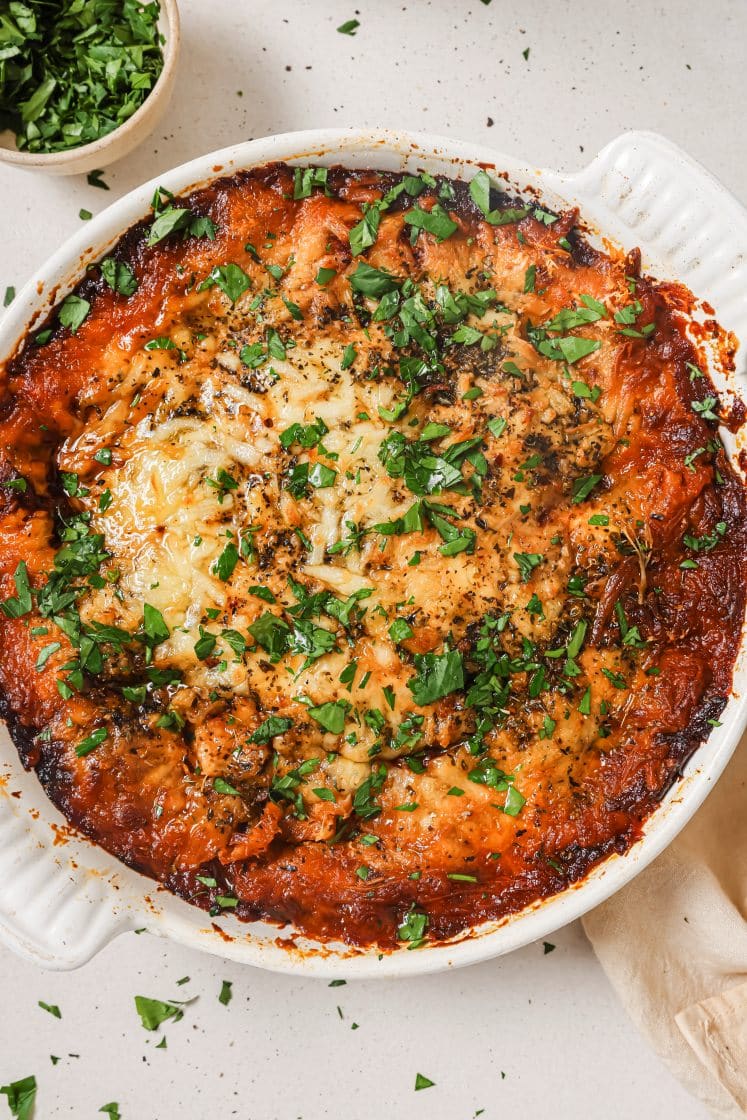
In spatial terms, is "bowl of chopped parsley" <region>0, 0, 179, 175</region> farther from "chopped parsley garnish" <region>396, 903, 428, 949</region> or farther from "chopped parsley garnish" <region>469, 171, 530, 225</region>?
"chopped parsley garnish" <region>396, 903, 428, 949</region>

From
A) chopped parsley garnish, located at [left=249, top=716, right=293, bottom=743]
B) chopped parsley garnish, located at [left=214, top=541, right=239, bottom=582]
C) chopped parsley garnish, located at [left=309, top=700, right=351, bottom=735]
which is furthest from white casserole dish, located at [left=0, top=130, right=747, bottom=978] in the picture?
chopped parsley garnish, located at [left=214, top=541, right=239, bottom=582]

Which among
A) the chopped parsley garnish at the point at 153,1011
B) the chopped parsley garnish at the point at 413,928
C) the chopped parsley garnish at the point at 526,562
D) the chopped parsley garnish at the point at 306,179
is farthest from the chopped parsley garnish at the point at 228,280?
the chopped parsley garnish at the point at 153,1011

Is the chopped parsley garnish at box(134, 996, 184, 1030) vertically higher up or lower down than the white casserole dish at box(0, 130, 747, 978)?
lower down

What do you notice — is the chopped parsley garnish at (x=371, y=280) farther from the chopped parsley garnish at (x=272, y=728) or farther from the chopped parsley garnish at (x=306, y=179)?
the chopped parsley garnish at (x=272, y=728)

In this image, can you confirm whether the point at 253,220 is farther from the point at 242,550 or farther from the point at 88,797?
the point at 88,797

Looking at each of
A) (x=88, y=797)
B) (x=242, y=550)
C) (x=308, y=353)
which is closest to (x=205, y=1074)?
(x=88, y=797)

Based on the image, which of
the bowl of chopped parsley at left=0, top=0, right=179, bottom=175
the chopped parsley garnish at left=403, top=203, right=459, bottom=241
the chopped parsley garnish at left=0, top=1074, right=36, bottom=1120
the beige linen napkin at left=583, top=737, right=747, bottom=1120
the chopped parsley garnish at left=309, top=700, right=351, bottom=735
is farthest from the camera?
the chopped parsley garnish at left=0, top=1074, right=36, bottom=1120
